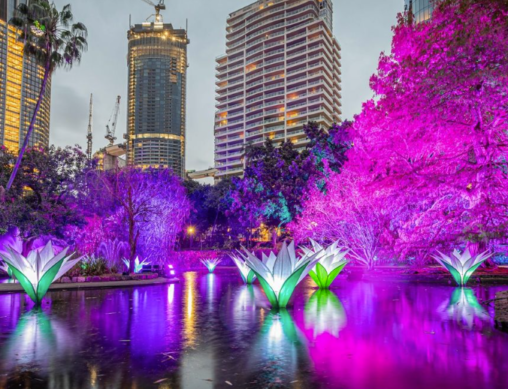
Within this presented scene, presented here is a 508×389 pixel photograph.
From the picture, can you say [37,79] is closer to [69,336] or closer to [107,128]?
[107,128]

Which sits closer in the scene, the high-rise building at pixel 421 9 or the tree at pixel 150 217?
the tree at pixel 150 217

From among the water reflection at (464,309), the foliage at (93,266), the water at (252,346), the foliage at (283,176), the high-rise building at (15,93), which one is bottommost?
the water reflection at (464,309)

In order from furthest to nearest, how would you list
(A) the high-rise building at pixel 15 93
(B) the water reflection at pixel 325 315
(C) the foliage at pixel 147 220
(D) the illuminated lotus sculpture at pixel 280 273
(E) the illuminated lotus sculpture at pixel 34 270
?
(A) the high-rise building at pixel 15 93 → (C) the foliage at pixel 147 220 → (E) the illuminated lotus sculpture at pixel 34 270 → (D) the illuminated lotus sculpture at pixel 280 273 → (B) the water reflection at pixel 325 315

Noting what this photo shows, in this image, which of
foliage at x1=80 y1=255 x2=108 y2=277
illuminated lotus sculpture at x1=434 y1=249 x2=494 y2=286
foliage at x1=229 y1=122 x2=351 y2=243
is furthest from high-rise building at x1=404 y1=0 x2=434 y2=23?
foliage at x1=80 y1=255 x2=108 y2=277

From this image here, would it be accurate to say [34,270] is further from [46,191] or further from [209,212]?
[209,212]

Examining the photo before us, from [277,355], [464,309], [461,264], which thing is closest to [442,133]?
[461,264]

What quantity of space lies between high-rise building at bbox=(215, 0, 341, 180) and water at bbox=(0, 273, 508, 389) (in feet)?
327

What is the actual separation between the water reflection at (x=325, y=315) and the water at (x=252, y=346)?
24 mm

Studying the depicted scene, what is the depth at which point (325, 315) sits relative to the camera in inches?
382

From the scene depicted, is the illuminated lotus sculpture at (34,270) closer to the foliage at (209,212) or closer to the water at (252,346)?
the water at (252,346)

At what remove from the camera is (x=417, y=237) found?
16984 mm

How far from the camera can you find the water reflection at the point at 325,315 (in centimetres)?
798

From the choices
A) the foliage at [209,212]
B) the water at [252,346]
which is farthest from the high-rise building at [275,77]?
the water at [252,346]

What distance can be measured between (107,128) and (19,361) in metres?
154
